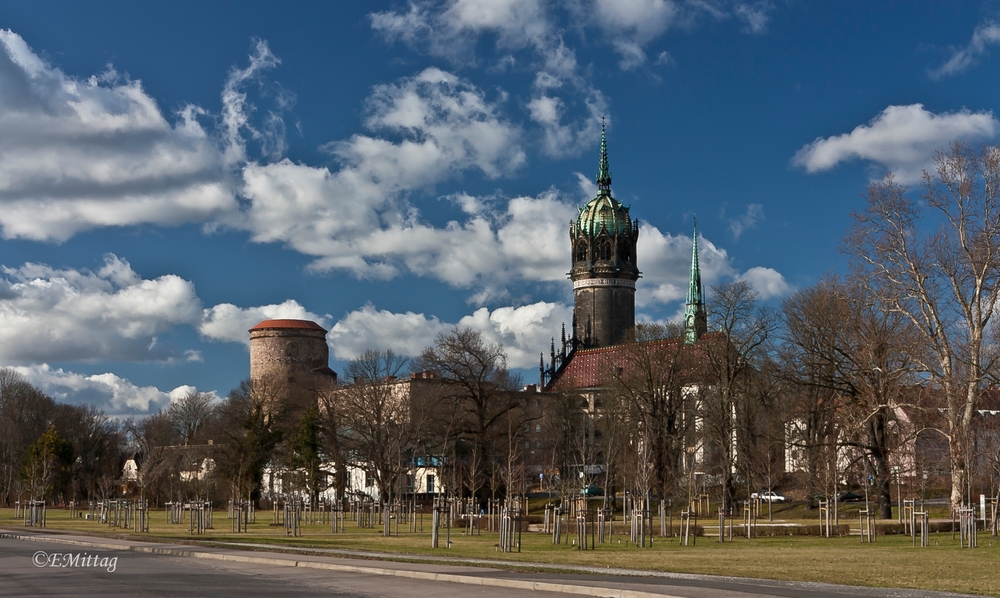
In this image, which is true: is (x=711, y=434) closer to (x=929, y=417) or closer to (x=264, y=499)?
(x=929, y=417)

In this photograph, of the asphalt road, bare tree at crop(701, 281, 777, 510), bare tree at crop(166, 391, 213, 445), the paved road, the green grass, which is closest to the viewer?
the paved road

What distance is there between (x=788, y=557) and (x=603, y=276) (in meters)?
115

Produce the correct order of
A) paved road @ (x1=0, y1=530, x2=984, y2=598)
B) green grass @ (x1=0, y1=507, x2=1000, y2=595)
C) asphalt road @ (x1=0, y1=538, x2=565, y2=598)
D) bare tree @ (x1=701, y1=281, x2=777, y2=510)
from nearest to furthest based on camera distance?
paved road @ (x1=0, y1=530, x2=984, y2=598)
asphalt road @ (x1=0, y1=538, x2=565, y2=598)
green grass @ (x1=0, y1=507, x2=1000, y2=595)
bare tree @ (x1=701, y1=281, x2=777, y2=510)

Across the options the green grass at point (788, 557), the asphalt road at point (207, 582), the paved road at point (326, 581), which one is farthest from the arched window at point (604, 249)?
the asphalt road at point (207, 582)

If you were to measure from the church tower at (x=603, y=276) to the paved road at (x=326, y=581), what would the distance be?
114346 millimetres

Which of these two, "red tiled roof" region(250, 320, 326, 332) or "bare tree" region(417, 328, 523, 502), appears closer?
"bare tree" region(417, 328, 523, 502)

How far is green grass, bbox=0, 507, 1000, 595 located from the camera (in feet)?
71.3

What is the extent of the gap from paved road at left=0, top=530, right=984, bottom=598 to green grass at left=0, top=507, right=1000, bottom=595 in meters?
2.08

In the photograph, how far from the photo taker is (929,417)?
49938 millimetres

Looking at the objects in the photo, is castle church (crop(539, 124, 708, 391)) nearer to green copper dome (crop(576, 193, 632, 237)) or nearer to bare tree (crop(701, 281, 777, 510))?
green copper dome (crop(576, 193, 632, 237))

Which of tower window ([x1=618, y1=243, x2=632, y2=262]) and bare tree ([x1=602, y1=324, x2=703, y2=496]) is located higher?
tower window ([x1=618, y1=243, x2=632, y2=262])

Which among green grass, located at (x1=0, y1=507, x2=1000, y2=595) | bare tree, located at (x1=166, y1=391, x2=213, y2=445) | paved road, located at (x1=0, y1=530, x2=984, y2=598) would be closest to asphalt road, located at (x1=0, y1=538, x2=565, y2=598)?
paved road, located at (x1=0, y1=530, x2=984, y2=598)

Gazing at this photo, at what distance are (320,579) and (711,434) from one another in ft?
148

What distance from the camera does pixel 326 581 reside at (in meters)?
22.7
